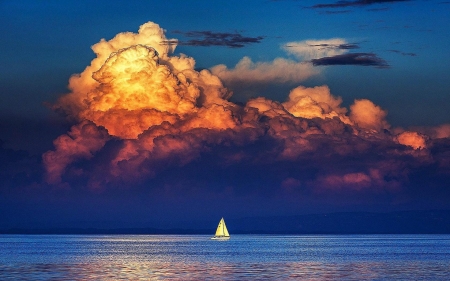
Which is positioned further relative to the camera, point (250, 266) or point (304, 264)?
point (304, 264)

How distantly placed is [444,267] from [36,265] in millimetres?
62873

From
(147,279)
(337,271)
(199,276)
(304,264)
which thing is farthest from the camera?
(304,264)

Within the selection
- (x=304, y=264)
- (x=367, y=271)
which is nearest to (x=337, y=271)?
(x=367, y=271)

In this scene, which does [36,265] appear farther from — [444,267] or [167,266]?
[444,267]

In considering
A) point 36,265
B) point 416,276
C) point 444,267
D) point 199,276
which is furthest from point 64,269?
point 444,267

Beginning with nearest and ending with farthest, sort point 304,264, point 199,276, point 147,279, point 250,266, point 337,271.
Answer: point 147,279, point 199,276, point 337,271, point 250,266, point 304,264

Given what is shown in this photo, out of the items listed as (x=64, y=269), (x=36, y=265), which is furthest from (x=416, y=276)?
(x=36, y=265)

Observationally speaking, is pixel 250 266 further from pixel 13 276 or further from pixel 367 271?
pixel 13 276

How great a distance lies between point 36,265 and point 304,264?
4259cm

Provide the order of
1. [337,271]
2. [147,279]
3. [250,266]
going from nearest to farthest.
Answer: [147,279] → [337,271] → [250,266]

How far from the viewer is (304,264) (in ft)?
461

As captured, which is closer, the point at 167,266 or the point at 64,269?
the point at 64,269

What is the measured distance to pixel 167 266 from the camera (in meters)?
133

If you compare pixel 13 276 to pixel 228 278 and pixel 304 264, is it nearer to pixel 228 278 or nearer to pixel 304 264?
pixel 228 278
